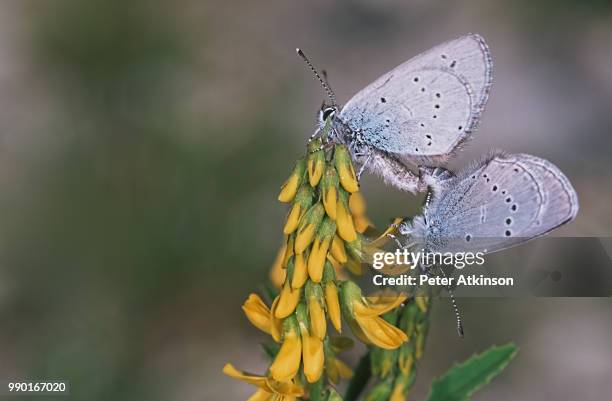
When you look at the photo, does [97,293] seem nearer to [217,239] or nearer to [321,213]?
[217,239]

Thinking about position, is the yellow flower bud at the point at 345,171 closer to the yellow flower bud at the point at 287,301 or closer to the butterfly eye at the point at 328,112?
the yellow flower bud at the point at 287,301

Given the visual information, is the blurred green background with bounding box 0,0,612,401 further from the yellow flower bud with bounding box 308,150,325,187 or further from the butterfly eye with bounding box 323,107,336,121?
the yellow flower bud with bounding box 308,150,325,187

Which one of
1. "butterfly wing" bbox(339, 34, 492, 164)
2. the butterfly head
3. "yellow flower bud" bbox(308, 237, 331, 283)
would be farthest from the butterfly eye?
"yellow flower bud" bbox(308, 237, 331, 283)

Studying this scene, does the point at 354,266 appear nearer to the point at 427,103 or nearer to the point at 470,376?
the point at 470,376

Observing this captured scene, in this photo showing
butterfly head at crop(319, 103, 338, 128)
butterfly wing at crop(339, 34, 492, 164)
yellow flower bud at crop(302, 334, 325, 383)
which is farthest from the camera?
butterfly wing at crop(339, 34, 492, 164)

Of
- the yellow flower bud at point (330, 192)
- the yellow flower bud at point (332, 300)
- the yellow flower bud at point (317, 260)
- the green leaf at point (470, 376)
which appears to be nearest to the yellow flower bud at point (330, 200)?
the yellow flower bud at point (330, 192)

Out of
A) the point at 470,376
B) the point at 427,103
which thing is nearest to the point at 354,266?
the point at 470,376

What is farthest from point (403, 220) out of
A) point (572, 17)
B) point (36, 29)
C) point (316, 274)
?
point (572, 17)
